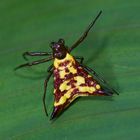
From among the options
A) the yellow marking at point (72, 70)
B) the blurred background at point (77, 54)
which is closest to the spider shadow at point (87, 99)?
the blurred background at point (77, 54)

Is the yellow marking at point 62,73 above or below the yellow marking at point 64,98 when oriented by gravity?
above

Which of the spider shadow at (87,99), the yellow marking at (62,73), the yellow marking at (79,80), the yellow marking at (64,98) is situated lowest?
the spider shadow at (87,99)

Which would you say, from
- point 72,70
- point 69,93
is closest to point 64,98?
point 69,93

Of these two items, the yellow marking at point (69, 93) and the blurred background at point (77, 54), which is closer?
A: the blurred background at point (77, 54)

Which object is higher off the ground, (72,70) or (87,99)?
(72,70)

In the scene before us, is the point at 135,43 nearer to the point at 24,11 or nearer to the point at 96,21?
the point at 96,21

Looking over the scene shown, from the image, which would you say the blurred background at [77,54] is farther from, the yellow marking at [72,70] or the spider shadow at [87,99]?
the yellow marking at [72,70]

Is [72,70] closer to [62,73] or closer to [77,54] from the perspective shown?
[62,73]

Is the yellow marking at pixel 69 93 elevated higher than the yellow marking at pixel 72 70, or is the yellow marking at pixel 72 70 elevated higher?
the yellow marking at pixel 72 70

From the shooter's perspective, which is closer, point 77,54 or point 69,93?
point 69,93
